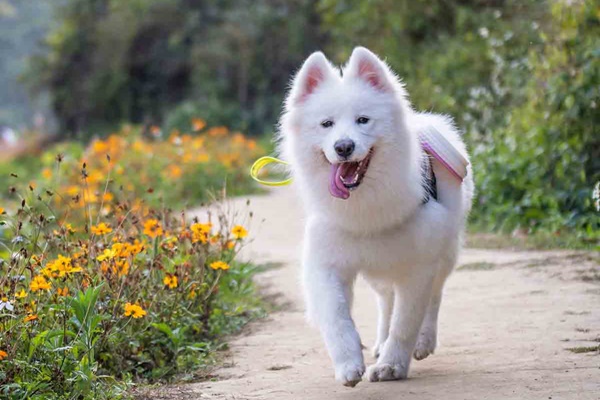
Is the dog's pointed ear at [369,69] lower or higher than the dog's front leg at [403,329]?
higher

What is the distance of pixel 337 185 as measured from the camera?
4.13m

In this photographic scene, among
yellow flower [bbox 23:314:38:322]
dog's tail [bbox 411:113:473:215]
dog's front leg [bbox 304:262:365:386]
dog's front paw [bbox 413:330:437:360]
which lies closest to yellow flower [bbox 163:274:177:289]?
dog's front leg [bbox 304:262:365:386]

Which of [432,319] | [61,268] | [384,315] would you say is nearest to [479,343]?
[432,319]

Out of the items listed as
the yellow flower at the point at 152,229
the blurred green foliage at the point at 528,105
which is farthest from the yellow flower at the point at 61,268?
the blurred green foliage at the point at 528,105

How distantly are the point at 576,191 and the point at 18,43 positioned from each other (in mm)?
53624

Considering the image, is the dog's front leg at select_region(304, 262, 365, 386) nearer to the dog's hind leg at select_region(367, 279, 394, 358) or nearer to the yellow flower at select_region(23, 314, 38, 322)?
the dog's hind leg at select_region(367, 279, 394, 358)

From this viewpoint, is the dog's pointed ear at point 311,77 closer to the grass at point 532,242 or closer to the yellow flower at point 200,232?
the yellow flower at point 200,232

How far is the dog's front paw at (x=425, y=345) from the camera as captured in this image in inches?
183

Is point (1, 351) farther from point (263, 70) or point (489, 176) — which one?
point (263, 70)

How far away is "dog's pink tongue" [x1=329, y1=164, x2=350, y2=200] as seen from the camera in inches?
162

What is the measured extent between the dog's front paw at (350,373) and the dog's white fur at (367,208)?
18cm

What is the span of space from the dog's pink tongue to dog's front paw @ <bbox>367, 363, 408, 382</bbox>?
81 centimetres

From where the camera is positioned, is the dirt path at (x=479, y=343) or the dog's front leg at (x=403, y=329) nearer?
the dirt path at (x=479, y=343)

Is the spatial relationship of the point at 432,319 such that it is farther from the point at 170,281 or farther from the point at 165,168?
the point at 165,168
